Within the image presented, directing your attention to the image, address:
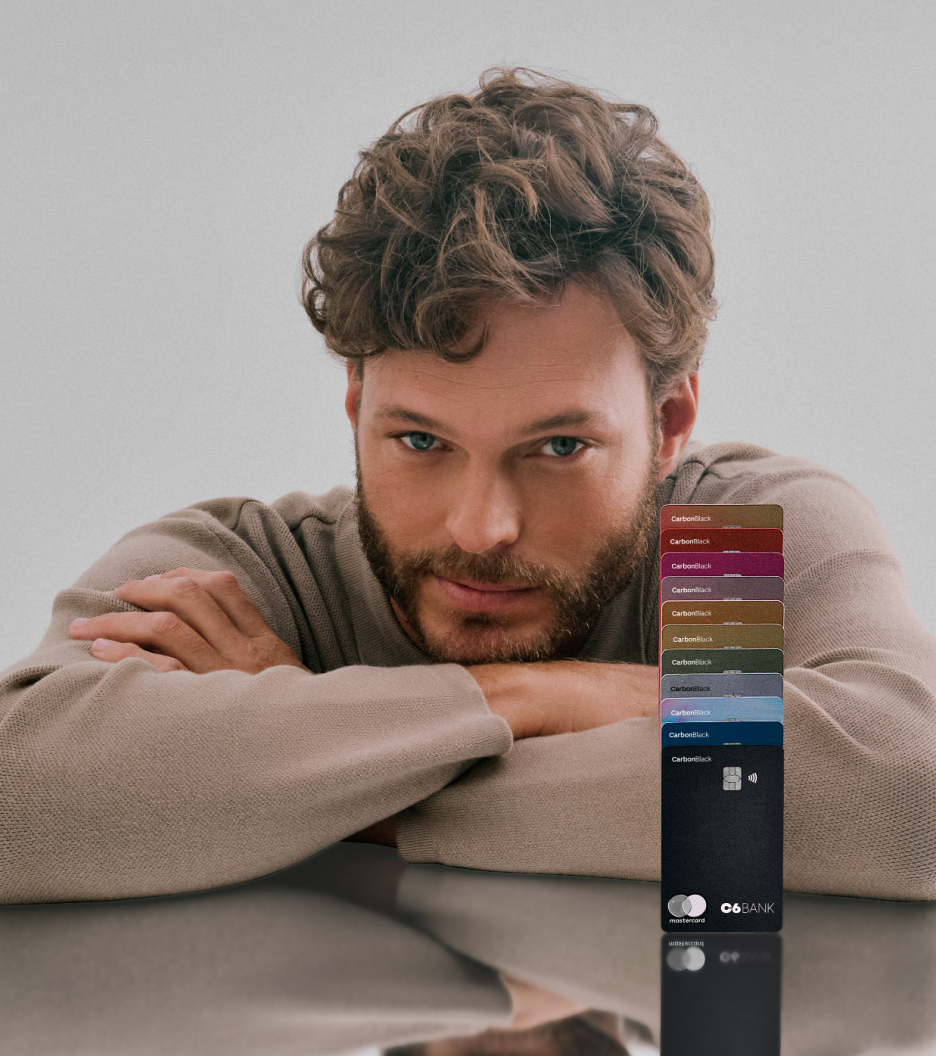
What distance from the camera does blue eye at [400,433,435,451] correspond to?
4.78 ft

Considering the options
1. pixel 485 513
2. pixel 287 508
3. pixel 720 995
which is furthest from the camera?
pixel 287 508

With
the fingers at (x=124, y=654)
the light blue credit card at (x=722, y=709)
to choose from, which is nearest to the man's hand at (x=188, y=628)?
the fingers at (x=124, y=654)

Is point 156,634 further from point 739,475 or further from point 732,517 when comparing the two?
point 739,475

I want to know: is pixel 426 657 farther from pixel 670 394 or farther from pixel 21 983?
pixel 21 983

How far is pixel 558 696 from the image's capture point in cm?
125

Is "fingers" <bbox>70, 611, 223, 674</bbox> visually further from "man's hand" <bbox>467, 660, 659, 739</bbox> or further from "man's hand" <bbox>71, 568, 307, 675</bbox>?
"man's hand" <bbox>467, 660, 659, 739</bbox>

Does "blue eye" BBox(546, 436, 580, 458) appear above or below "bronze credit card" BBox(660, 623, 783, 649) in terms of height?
above

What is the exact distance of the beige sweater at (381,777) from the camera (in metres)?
1.05

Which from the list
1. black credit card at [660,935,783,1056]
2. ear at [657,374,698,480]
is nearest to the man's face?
ear at [657,374,698,480]

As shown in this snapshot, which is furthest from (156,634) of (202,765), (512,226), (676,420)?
(676,420)

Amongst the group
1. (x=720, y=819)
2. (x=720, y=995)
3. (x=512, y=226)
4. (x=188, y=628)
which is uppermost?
(x=512, y=226)

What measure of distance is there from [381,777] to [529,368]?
1.75ft

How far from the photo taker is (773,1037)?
0.81 metres

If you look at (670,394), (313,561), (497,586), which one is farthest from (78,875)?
(670,394)
